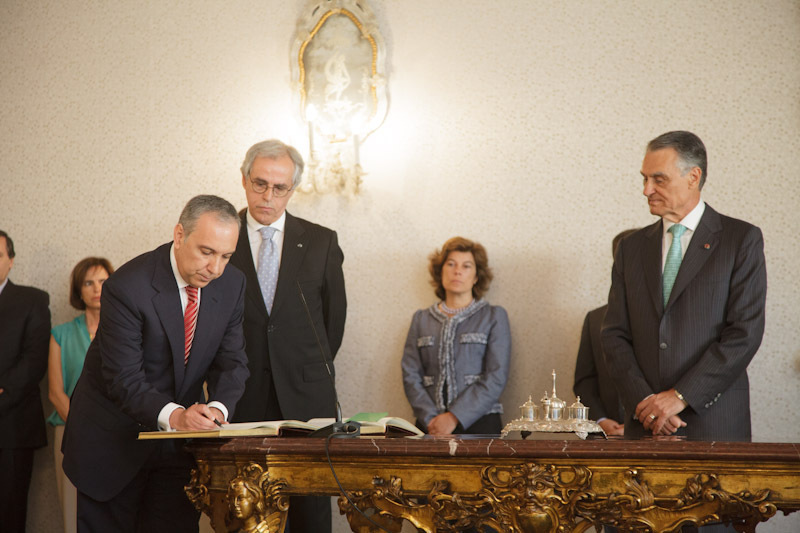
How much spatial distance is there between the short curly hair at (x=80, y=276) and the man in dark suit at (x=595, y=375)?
2.57m

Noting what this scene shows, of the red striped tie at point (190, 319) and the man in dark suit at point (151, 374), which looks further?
the red striped tie at point (190, 319)

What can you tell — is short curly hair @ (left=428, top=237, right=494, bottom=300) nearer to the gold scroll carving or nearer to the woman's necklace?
the woman's necklace

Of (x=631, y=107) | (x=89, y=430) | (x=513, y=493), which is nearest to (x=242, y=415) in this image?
(x=89, y=430)

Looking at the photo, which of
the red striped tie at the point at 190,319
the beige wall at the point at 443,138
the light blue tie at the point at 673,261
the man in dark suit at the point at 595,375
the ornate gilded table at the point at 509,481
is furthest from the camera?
the beige wall at the point at 443,138

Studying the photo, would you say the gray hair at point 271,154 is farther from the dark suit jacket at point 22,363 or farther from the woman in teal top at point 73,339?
the dark suit jacket at point 22,363

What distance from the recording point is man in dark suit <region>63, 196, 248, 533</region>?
8.11 ft

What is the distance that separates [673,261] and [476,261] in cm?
136

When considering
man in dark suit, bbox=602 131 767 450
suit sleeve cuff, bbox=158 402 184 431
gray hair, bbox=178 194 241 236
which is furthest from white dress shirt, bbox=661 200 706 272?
suit sleeve cuff, bbox=158 402 184 431

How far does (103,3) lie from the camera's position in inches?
195

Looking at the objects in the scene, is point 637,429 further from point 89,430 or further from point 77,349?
point 77,349

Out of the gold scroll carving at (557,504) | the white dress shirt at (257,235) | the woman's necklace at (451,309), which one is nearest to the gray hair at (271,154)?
the white dress shirt at (257,235)

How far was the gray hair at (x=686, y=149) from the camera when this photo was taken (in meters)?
2.85

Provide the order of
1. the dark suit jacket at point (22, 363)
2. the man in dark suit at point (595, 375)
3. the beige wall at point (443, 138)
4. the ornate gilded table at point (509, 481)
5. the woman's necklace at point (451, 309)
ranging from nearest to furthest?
the ornate gilded table at point (509, 481) → the man in dark suit at point (595, 375) → the beige wall at point (443, 138) → the woman's necklace at point (451, 309) → the dark suit jacket at point (22, 363)

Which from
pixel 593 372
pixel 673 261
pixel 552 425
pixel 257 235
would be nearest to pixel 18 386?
pixel 257 235
